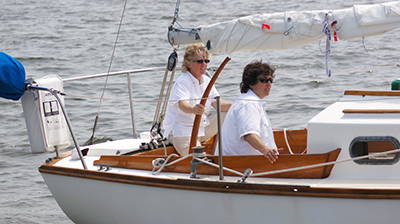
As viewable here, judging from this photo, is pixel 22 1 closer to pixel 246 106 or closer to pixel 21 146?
pixel 21 146

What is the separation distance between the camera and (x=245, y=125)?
14.1 ft

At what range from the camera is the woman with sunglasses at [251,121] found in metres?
4.30

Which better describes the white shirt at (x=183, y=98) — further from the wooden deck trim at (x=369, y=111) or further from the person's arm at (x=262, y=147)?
the wooden deck trim at (x=369, y=111)

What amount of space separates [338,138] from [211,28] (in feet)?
4.04

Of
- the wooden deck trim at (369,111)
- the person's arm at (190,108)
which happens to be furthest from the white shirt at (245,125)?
the wooden deck trim at (369,111)

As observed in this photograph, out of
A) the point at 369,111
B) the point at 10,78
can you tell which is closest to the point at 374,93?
the point at 369,111

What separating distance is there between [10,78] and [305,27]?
2.10 meters

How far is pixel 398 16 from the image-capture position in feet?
14.6

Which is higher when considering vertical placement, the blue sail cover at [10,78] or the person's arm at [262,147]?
the blue sail cover at [10,78]

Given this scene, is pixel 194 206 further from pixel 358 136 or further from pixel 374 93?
pixel 374 93

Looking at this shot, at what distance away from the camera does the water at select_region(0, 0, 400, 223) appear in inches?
309

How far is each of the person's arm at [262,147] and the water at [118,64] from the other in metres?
0.31

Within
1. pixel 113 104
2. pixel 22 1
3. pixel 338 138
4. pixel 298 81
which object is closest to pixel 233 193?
pixel 338 138

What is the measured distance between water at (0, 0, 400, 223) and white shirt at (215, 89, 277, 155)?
0.50 feet
